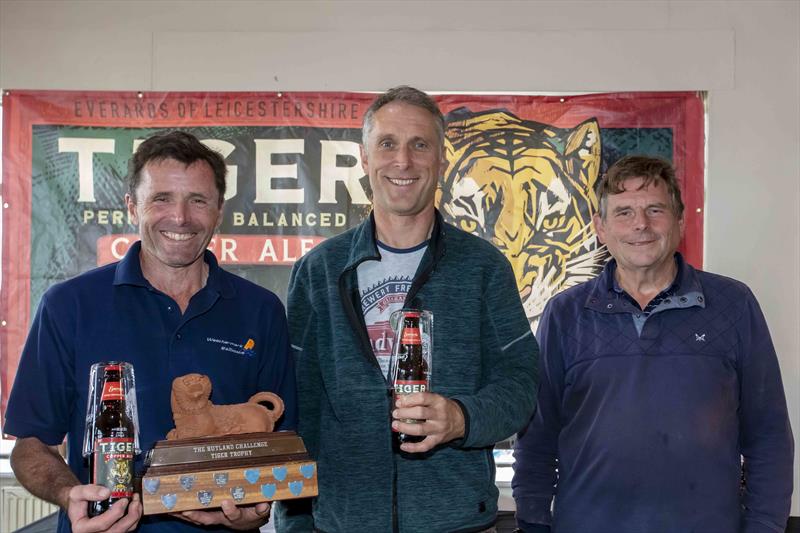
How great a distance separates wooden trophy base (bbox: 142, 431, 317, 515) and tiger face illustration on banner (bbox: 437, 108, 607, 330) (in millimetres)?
2350

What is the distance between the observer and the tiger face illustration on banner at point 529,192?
13.5 feet

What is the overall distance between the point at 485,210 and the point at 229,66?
1.57m

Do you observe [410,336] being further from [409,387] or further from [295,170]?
[295,170]

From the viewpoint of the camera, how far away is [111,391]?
1.80m

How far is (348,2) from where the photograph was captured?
4.15 m

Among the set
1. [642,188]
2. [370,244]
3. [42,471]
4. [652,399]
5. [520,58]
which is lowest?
[42,471]

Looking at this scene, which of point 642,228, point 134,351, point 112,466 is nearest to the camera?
point 112,466

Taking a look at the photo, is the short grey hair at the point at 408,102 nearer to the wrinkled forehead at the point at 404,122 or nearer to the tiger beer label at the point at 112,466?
the wrinkled forehead at the point at 404,122

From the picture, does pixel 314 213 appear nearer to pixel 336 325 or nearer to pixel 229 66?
pixel 229 66

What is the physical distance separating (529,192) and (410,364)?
2.40 meters

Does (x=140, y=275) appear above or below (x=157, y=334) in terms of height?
above

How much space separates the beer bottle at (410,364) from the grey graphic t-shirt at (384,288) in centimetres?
22

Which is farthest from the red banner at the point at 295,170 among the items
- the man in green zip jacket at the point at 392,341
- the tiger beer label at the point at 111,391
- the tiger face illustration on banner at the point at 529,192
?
the tiger beer label at the point at 111,391

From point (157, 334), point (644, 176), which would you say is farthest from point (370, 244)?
point (644, 176)
